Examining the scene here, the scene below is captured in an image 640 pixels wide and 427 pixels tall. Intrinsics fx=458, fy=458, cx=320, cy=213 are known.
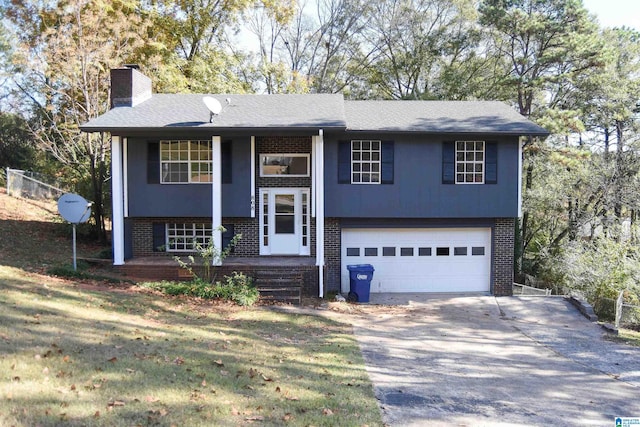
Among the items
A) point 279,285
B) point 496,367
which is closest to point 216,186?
point 279,285

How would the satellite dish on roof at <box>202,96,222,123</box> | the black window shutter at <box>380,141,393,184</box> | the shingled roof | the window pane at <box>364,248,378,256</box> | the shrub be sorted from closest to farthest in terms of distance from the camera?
the shrub, the satellite dish on roof at <box>202,96,222,123</box>, the shingled roof, the black window shutter at <box>380,141,393,184</box>, the window pane at <box>364,248,378,256</box>

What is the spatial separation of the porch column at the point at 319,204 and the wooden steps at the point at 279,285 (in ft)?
2.22

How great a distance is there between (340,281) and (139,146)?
745 centimetres

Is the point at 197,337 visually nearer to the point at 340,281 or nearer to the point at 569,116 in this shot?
the point at 340,281

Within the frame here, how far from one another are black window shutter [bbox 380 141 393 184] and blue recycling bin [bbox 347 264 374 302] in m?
2.81

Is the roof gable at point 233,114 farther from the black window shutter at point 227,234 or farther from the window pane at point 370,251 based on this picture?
the window pane at point 370,251

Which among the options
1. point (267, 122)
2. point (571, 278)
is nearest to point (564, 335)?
point (571, 278)

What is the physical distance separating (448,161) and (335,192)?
3.67 m

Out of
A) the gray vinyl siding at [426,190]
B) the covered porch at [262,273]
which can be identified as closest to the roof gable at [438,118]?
the gray vinyl siding at [426,190]

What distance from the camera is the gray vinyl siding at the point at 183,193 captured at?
550 inches

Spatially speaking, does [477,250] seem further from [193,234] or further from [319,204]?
[193,234]

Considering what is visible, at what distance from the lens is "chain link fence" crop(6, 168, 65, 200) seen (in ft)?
74.7

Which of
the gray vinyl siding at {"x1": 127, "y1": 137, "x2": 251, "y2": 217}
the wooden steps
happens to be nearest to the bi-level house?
the gray vinyl siding at {"x1": 127, "y1": 137, "x2": 251, "y2": 217}

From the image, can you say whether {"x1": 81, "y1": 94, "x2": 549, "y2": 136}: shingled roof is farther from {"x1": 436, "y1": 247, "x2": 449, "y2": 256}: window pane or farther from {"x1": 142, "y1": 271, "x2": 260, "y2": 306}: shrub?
{"x1": 142, "y1": 271, "x2": 260, "y2": 306}: shrub
